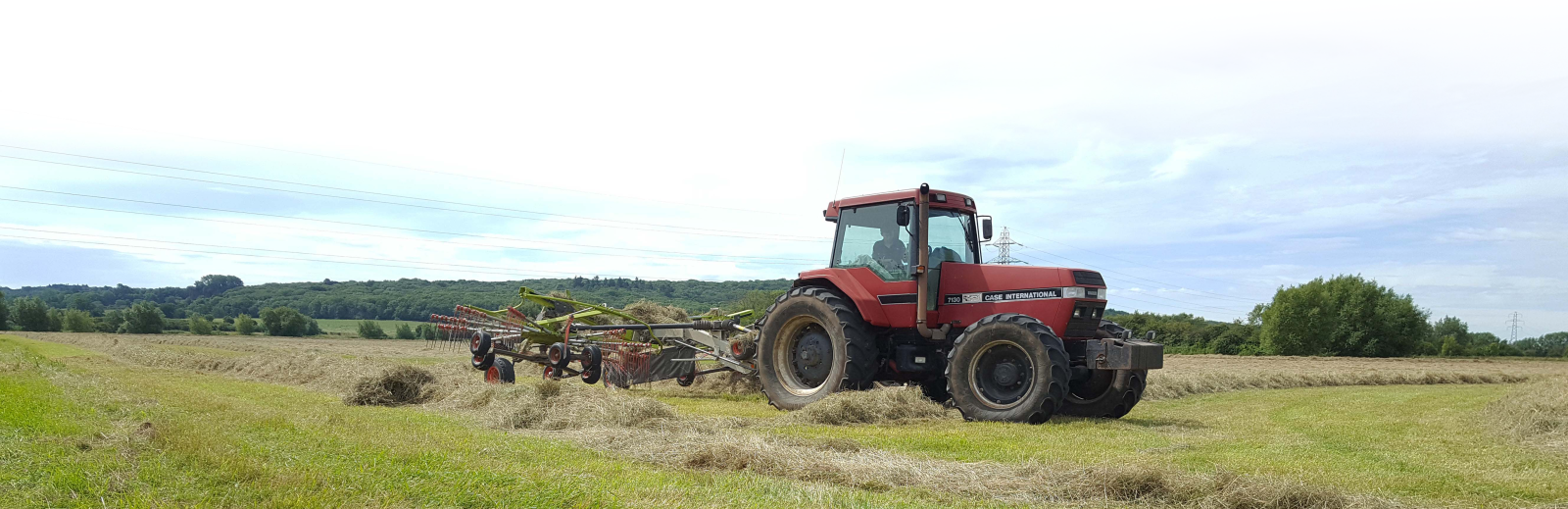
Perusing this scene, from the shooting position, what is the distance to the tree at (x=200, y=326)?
56.8 meters

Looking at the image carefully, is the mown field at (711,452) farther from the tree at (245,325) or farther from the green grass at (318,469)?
the tree at (245,325)

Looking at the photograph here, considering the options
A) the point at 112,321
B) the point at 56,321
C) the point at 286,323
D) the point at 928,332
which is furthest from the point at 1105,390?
the point at 56,321

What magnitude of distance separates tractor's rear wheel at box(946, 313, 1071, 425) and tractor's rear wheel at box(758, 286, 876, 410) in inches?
47.8

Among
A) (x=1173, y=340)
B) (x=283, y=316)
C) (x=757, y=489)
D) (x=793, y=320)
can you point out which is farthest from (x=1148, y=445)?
(x=283, y=316)

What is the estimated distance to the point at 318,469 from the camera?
17.1 feet

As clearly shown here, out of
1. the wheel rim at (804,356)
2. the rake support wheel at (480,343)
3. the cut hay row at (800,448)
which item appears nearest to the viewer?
the cut hay row at (800,448)

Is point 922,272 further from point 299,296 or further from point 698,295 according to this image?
point 299,296

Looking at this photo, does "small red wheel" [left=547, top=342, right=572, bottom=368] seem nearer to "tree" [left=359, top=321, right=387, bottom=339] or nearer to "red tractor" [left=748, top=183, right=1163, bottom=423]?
"red tractor" [left=748, top=183, right=1163, bottom=423]

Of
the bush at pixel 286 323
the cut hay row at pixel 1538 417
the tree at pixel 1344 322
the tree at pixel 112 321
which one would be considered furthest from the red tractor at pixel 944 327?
the tree at pixel 112 321

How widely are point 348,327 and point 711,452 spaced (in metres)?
61.2

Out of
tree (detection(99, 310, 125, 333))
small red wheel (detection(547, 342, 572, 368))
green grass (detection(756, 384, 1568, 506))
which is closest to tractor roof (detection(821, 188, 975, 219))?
green grass (detection(756, 384, 1568, 506))

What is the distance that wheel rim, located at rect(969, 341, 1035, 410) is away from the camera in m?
9.76

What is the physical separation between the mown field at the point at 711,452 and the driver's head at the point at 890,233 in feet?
7.15

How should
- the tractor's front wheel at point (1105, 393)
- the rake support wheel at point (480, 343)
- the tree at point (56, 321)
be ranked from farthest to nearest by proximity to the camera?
the tree at point (56, 321), the rake support wheel at point (480, 343), the tractor's front wheel at point (1105, 393)
